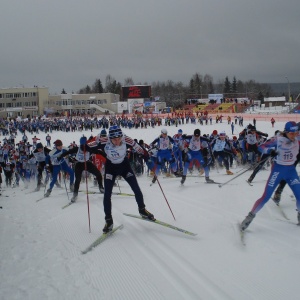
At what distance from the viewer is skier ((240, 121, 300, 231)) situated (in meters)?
5.06

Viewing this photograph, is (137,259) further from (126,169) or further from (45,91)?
(45,91)

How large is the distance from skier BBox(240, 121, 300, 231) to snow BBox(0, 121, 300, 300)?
43 centimetres

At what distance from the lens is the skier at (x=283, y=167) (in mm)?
Answer: 5062

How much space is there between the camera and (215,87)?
489ft

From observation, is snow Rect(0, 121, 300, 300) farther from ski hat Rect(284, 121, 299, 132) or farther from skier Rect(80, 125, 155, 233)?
ski hat Rect(284, 121, 299, 132)

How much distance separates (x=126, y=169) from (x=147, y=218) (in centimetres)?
97

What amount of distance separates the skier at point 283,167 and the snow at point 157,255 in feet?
1.40

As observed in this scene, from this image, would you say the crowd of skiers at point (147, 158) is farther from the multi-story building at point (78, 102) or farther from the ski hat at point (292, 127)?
the multi-story building at point (78, 102)

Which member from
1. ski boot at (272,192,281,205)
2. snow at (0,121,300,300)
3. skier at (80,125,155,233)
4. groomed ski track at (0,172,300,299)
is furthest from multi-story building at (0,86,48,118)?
ski boot at (272,192,281,205)

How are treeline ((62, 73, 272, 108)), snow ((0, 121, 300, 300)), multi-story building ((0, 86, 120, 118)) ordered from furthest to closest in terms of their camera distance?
treeline ((62, 73, 272, 108)) < multi-story building ((0, 86, 120, 118)) < snow ((0, 121, 300, 300))

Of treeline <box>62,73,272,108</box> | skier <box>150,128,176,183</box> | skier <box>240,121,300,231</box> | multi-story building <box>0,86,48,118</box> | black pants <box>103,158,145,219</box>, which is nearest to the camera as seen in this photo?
skier <box>240,121,300,231</box>

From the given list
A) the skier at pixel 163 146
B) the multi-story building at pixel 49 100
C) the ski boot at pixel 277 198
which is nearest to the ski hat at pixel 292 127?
the ski boot at pixel 277 198

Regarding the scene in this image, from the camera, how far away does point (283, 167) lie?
5176mm

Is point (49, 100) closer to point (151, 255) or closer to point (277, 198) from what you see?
point (277, 198)
